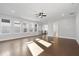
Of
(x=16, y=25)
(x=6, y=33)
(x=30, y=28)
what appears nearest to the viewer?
(x=6, y=33)

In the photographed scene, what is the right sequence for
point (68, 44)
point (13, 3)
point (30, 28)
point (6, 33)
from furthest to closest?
point (68, 44), point (30, 28), point (6, 33), point (13, 3)

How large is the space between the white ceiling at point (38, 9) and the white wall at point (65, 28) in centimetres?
20

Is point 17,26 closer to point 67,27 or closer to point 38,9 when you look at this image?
point 38,9

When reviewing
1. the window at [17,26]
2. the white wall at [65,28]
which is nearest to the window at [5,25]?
the window at [17,26]

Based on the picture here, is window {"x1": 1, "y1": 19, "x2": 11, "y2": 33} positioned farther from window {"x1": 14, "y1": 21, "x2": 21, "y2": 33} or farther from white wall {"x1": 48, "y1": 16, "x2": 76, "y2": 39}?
white wall {"x1": 48, "y1": 16, "x2": 76, "y2": 39}

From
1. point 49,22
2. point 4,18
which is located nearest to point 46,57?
point 49,22

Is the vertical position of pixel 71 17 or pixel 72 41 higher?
pixel 71 17

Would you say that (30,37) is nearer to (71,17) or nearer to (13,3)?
(13,3)

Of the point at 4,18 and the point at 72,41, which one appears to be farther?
the point at 72,41

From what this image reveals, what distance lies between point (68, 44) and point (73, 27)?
101 centimetres

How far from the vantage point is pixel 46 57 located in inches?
115

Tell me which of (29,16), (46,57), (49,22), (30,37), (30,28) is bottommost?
(46,57)

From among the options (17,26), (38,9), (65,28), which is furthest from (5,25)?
(65,28)

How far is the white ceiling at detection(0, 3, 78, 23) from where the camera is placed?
2961mm
